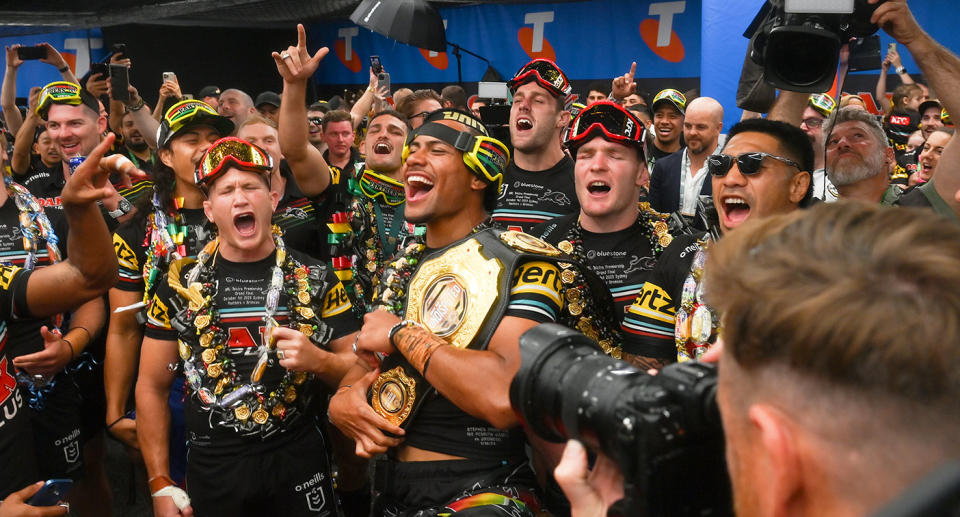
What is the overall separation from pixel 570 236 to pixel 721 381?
8.24ft

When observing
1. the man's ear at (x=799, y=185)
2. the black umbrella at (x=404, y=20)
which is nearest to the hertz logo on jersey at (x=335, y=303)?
the man's ear at (x=799, y=185)

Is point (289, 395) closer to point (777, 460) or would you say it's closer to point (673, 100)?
point (777, 460)

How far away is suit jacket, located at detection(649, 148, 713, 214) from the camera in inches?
231

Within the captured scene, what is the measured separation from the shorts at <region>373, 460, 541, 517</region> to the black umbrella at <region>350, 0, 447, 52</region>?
4.94 metres

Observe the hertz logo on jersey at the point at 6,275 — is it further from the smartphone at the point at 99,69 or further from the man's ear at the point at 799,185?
the smartphone at the point at 99,69

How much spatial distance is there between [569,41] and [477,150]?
9.22 m

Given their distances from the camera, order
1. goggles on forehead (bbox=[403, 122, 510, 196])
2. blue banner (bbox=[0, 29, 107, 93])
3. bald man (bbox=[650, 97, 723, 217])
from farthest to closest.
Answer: blue banner (bbox=[0, 29, 107, 93]) → bald man (bbox=[650, 97, 723, 217]) → goggles on forehead (bbox=[403, 122, 510, 196])

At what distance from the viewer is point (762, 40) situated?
10.5 feet

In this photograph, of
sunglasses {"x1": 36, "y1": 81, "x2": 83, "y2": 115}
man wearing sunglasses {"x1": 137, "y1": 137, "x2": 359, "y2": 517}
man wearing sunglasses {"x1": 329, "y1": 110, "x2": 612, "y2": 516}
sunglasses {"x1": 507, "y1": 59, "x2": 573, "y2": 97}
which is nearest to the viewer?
man wearing sunglasses {"x1": 329, "y1": 110, "x2": 612, "y2": 516}

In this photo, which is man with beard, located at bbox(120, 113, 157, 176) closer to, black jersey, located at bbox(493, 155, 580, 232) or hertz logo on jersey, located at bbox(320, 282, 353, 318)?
black jersey, located at bbox(493, 155, 580, 232)

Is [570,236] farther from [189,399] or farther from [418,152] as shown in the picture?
[189,399]

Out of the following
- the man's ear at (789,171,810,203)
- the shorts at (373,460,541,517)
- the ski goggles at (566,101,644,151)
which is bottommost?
the shorts at (373,460,541,517)

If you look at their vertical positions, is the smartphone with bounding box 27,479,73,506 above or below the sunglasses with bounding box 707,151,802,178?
below

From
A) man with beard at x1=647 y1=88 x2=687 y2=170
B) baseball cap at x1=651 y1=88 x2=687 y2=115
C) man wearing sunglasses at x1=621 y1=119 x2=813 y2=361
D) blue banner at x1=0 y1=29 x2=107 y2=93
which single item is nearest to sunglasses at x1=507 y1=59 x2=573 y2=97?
man wearing sunglasses at x1=621 y1=119 x2=813 y2=361
